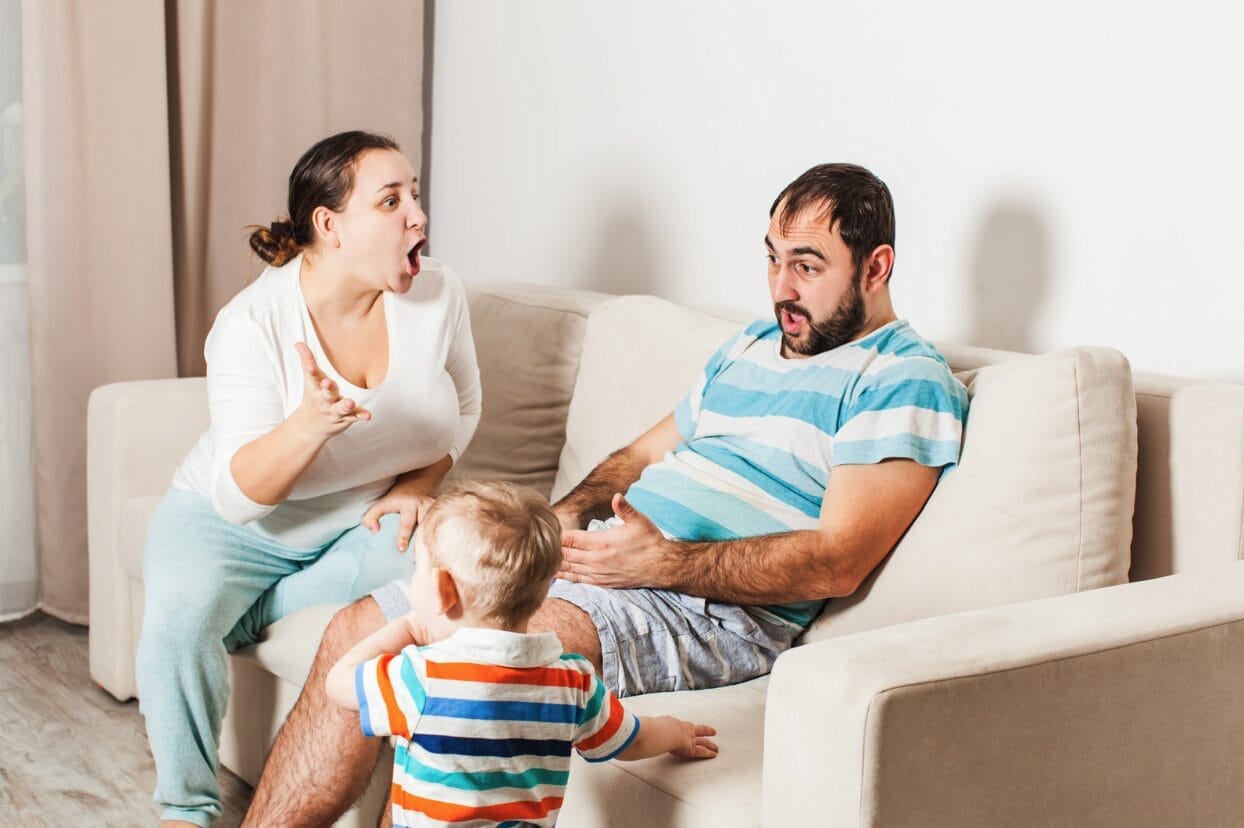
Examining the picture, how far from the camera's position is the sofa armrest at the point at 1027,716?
4.10 feet

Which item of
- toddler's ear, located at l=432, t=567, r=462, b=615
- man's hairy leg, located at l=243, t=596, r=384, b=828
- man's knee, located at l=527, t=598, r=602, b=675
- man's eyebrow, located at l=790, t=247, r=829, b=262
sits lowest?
man's hairy leg, located at l=243, t=596, r=384, b=828

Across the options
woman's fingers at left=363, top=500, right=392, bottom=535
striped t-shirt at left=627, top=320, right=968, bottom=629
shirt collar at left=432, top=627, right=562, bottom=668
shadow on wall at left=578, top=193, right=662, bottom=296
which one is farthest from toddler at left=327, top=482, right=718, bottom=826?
shadow on wall at left=578, top=193, right=662, bottom=296

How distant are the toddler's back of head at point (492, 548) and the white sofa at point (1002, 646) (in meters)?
0.26

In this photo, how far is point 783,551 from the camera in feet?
5.68

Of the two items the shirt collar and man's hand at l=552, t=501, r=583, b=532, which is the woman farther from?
the shirt collar

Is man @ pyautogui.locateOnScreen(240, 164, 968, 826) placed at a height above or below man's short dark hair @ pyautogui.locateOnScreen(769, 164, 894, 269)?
below

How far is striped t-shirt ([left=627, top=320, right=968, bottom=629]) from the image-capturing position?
1.73 m

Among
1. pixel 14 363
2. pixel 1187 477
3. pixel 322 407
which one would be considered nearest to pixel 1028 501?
pixel 1187 477

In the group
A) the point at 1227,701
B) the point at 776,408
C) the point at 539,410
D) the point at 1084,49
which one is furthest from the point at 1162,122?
the point at 539,410

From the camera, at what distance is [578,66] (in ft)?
9.80

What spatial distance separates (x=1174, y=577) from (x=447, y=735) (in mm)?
854

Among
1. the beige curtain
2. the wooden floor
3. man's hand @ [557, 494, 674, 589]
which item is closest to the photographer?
man's hand @ [557, 494, 674, 589]

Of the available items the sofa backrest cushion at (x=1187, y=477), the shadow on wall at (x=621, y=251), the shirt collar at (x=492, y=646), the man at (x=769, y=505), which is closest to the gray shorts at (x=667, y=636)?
the man at (x=769, y=505)

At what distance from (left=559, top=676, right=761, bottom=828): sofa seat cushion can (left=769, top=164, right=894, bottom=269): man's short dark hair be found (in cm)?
67
